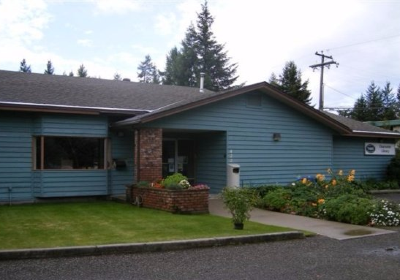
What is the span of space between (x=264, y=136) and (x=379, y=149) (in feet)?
28.1

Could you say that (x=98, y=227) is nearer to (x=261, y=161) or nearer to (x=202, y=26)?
(x=261, y=161)

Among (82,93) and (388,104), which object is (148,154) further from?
(388,104)

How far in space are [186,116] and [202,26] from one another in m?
47.4

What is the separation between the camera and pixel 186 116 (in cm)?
1569

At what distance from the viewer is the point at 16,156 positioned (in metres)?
14.1

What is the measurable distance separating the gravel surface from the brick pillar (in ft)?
21.0

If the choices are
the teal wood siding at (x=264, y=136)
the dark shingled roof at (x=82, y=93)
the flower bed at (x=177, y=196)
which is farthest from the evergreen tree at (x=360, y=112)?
the flower bed at (x=177, y=196)

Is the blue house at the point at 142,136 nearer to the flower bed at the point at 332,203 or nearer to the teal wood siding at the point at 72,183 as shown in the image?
the teal wood siding at the point at 72,183

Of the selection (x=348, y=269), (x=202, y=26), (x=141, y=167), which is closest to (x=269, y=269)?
(x=348, y=269)

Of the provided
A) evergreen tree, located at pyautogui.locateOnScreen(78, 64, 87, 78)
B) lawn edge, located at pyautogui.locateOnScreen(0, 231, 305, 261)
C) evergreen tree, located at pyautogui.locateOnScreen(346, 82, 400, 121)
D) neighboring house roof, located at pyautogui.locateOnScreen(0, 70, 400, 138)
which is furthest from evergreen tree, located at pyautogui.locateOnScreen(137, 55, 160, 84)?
lawn edge, located at pyautogui.locateOnScreen(0, 231, 305, 261)

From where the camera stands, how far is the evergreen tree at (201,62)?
58.5 m

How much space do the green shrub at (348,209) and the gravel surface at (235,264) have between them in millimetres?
2709

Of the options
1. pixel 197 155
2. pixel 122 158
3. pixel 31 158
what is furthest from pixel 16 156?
pixel 197 155

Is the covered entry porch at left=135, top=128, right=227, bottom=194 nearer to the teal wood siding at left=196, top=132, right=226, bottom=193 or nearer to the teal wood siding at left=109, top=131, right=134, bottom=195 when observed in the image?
the teal wood siding at left=196, top=132, right=226, bottom=193
